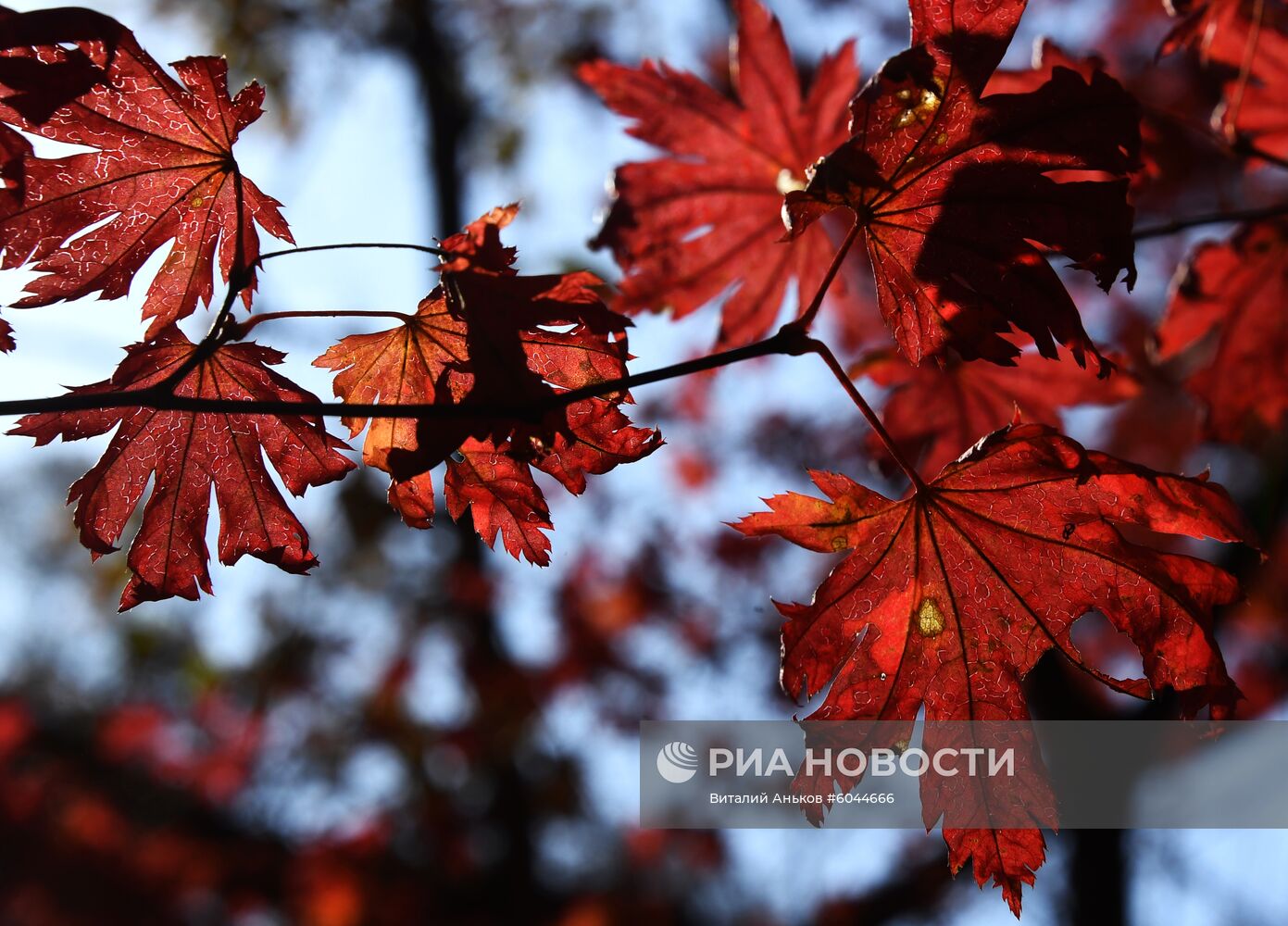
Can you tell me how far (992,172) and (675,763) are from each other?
1818mm

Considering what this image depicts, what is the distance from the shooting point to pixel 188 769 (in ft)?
25.7

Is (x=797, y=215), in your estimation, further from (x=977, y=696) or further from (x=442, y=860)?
(x=442, y=860)

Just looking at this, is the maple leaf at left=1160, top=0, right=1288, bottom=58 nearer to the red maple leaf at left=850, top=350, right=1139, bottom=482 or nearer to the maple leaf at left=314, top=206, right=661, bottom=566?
the red maple leaf at left=850, top=350, right=1139, bottom=482

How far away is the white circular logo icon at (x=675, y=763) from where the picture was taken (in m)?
2.40

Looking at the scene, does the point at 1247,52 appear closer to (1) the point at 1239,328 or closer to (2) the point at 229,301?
(1) the point at 1239,328

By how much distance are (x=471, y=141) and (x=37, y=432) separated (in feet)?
20.4

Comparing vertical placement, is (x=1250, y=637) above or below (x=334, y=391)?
above

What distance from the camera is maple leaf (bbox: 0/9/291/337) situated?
94 centimetres

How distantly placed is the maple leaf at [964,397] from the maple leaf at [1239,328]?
0.20 meters

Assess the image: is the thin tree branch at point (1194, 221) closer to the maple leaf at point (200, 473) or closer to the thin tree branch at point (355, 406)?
the thin tree branch at point (355, 406)

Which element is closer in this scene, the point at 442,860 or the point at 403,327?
the point at 403,327

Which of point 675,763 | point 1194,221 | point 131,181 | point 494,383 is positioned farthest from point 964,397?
point 131,181

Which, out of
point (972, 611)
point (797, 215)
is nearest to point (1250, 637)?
point (972, 611)

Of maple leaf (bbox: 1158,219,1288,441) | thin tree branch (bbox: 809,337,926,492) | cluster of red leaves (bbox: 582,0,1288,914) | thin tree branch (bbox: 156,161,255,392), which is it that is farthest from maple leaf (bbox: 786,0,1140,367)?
maple leaf (bbox: 1158,219,1288,441)
